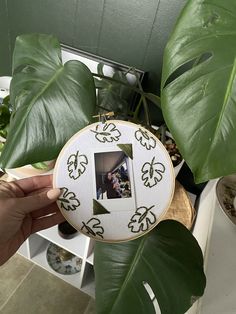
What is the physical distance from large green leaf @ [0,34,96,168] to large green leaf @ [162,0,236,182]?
0.63 ft

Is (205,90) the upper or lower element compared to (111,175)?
upper

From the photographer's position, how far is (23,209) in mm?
637

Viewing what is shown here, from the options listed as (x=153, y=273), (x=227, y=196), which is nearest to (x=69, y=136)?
(x=153, y=273)

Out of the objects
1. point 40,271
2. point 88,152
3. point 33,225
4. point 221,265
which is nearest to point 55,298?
point 40,271

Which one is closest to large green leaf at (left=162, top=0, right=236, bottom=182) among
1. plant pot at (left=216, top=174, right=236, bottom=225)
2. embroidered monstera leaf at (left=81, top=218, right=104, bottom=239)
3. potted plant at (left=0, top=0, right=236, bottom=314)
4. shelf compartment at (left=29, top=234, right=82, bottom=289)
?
potted plant at (left=0, top=0, right=236, bottom=314)

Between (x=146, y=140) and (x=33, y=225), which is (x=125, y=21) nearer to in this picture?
(x=146, y=140)

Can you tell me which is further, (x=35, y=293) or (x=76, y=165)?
(x=35, y=293)

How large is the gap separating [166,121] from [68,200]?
0.76 ft

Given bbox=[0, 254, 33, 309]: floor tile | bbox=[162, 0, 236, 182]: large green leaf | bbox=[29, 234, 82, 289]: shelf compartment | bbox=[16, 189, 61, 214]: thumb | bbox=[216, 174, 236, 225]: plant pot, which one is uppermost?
bbox=[162, 0, 236, 182]: large green leaf

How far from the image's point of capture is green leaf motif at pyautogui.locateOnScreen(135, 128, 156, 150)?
55 cm

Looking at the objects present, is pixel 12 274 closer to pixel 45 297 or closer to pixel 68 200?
pixel 45 297

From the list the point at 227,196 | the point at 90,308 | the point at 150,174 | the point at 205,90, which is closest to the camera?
the point at 205,90

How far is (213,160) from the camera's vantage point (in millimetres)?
420

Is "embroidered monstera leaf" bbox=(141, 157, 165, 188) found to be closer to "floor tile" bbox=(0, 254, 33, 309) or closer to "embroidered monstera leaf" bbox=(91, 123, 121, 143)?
"embroidered monstera leaf" bbox=(91, 123, 121, 143)
